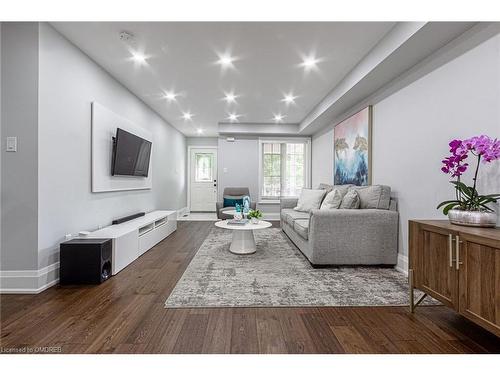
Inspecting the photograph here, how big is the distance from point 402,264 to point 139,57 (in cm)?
381

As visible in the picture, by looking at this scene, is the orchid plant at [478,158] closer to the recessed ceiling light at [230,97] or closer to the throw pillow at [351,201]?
the throw pillow at [351,201]

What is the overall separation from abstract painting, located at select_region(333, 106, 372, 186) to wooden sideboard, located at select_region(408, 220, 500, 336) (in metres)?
1.97

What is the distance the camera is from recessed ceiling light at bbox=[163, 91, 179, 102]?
13.9 feet

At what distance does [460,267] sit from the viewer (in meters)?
1.57

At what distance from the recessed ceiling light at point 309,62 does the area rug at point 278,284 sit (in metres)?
2.43

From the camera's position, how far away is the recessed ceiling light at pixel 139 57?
9.45ft

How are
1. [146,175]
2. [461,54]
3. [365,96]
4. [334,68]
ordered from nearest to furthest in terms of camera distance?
1. [461,54]
2. [334,68]
3. [365,96]
4. [146,175]

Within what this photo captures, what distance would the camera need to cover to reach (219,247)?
3854 mm

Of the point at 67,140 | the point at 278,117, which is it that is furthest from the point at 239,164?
the point at 67,140

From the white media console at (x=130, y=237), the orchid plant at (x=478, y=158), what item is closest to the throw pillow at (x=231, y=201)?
the white media console at (x=130, y=237)

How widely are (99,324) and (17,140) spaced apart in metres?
1.79

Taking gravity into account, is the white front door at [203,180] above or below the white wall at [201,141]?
below

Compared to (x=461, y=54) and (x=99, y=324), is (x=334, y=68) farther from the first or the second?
(x=99, y=324)
